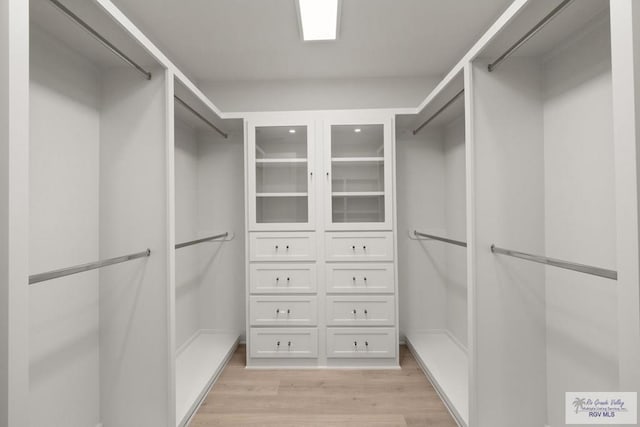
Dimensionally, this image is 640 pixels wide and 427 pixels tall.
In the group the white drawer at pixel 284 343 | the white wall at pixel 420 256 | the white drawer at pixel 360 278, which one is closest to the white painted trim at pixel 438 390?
the white wall at pixel 420 256

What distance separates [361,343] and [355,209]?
3.39 feet

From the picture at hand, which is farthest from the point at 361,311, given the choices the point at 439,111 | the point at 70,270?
the point at 70,270

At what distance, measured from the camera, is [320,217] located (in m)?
2.42

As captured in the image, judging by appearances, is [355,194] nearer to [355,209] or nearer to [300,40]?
[355,209]

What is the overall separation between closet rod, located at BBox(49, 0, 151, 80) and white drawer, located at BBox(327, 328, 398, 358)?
6.79 feet

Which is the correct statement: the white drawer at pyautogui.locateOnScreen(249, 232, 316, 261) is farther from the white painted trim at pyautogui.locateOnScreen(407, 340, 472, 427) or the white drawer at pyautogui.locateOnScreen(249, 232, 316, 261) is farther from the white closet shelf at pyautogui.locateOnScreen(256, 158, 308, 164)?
the white painted trim at pyautogui.locateOnScreen(407, 340, 472, 427)

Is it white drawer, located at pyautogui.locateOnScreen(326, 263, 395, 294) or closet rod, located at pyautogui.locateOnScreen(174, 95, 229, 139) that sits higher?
closet rod, located at pyautogui.locateOnScreen(174, 95, 229, 139)

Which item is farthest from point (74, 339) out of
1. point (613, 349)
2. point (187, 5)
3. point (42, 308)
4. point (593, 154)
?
point (593, 154)

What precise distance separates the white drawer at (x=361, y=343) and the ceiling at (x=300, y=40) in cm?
213

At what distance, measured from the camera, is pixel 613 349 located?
127cm

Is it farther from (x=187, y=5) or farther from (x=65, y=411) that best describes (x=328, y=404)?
(x=187, y=5)

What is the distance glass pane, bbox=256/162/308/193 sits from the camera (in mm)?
2461

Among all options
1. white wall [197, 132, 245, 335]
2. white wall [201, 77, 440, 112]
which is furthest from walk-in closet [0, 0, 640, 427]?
white wall [197, 132, 245, 335]

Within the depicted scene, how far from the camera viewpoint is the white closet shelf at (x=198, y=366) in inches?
72.4
